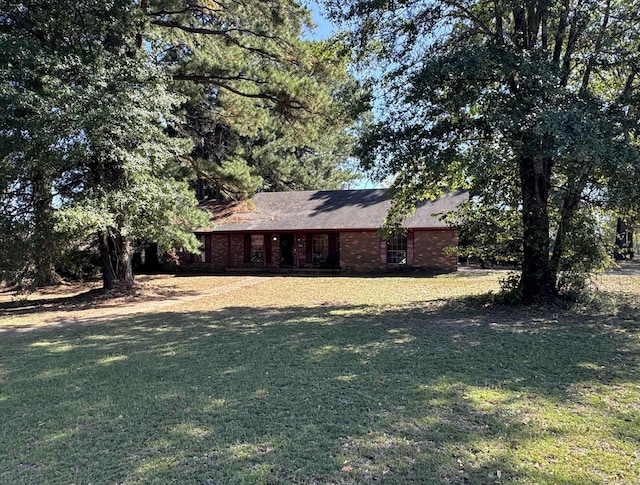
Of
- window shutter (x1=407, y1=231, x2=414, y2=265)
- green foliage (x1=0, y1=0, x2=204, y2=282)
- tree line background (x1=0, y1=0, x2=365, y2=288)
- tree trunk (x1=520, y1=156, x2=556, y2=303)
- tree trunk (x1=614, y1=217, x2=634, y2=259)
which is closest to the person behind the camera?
tree trunk (x1=520, y1=156, x2=556, y2=303)

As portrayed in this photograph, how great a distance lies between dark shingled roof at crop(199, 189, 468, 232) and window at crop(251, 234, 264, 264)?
2.77ft

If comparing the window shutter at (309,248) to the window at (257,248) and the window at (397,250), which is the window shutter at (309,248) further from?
the window at (397,250)

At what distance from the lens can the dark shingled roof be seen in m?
20.5

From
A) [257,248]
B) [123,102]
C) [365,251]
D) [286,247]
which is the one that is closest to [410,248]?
[365,251]

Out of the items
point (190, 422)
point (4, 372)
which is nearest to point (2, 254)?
point (4, 372)

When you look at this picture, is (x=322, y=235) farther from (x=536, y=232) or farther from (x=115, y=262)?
(x=536, y=232)

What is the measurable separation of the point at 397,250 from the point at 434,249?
5.70 ft

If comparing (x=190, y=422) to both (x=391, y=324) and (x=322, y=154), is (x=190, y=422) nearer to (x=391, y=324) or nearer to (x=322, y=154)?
(x=391, y=324)

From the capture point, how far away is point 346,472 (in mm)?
3059

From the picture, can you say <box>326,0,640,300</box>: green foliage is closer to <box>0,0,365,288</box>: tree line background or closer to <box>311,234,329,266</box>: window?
<box>0,0,365,288</box>: tree line background

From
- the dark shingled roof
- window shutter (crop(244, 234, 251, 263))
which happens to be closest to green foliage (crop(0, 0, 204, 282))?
the dark shingled roof

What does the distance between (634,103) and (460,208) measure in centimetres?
427

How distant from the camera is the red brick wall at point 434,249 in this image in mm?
19641

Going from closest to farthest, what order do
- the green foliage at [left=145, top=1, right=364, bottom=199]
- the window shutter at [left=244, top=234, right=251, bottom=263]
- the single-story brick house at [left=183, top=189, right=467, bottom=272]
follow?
the green foliage at [left=145, top=1, right=364, bottom=199], the single-story brick house at [left=183, top=189, right=467, bottom=272], the window shutter at [left=244, top=234, right=251, bottom=263]
